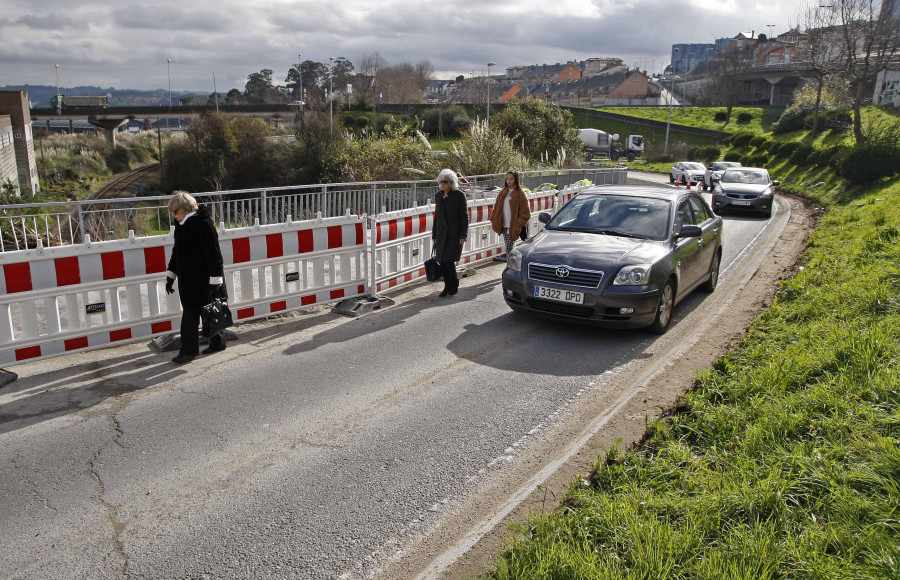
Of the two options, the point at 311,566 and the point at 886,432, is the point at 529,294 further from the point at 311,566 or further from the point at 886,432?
the point at 311,566

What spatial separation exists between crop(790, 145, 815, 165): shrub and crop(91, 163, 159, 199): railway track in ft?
163

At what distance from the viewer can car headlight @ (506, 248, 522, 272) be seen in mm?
8274

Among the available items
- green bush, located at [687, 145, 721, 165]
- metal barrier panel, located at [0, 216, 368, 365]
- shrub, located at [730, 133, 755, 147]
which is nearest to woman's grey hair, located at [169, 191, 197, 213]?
metal barrier panel, located at [0, 216, 368, 365]

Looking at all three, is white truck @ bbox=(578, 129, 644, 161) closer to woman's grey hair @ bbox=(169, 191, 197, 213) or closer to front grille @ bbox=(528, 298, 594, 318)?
front grille @ bbox=(528, 298, 594, 318)

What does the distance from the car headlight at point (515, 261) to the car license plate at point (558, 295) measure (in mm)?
447

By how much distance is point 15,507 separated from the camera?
4.14m

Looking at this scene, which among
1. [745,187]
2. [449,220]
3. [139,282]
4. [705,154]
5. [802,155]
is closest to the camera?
[139,282]

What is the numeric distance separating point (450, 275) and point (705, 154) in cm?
5916

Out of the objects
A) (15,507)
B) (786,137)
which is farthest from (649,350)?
(786,137)

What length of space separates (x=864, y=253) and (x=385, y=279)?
Result: 7.58m

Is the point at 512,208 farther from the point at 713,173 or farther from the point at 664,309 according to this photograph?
the point at 713,173

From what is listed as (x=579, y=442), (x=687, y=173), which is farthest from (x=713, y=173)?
(x=579, y=442)

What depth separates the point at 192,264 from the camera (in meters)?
6.79

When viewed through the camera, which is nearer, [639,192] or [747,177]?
[639,192]
